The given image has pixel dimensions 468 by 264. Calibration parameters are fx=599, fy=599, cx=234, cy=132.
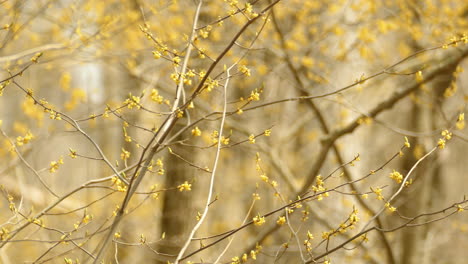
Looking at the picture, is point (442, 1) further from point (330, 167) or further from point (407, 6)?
point (330, 167)

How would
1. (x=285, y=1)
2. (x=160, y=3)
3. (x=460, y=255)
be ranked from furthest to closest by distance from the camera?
1. (x=460, y=255)
2. (x=285, y=1)
3. (x=160, y=3)

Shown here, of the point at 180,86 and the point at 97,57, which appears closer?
the point at 180,86

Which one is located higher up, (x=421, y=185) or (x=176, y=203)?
(x=421, y=185)

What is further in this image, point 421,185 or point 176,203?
point 421,185

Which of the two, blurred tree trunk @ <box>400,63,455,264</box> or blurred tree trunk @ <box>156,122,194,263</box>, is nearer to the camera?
blurred tree trunk @ <box>156,122,194,263</box>

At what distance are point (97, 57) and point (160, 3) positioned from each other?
2.20ft

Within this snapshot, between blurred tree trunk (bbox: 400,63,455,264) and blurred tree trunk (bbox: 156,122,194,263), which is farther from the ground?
blurred tree trunk (bbox: 400,63,455,264)

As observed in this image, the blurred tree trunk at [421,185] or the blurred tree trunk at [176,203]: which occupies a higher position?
the blurred tree trunk at [421,185]

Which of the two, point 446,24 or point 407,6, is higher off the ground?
point 407,6

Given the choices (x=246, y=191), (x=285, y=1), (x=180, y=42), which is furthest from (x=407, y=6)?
(x=246, y=191)

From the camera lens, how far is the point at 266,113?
8391 millimetres

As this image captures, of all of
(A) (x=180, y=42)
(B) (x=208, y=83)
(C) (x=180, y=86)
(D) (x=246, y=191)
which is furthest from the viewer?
(D) (x=246, y=191)

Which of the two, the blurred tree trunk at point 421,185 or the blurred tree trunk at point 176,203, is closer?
the blurred tree trunk at point 176,203

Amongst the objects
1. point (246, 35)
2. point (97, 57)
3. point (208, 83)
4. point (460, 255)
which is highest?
point (460, 255)
